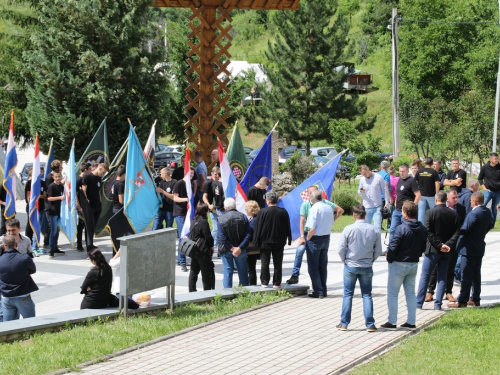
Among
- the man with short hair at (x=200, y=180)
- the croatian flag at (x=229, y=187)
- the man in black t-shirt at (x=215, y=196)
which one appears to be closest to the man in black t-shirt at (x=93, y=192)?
the man with short hair at (x=200, y=180)

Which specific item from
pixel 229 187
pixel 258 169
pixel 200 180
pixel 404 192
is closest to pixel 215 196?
pixel 229 187

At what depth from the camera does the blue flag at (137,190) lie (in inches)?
569

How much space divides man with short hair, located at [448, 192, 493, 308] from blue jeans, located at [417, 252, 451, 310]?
289 mm

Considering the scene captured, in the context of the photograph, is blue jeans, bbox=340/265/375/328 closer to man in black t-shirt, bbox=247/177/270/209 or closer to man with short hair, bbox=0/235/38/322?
man with short hair, bbox=0/235/38/322

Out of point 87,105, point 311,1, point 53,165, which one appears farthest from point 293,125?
point 53,165

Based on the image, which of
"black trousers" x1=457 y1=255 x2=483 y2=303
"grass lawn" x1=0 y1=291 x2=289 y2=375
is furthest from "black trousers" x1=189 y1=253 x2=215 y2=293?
"black trousers" x1=457 y1=255 x2=483 y2=303

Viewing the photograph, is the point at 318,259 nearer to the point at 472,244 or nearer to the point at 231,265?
the point at 231,265

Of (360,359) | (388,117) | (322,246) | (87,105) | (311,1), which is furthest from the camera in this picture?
(388,117)

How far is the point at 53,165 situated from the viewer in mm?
16688

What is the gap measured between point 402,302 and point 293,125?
104ft

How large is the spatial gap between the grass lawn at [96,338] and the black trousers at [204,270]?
747 millimetres

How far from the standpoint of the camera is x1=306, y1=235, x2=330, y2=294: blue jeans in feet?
39.3

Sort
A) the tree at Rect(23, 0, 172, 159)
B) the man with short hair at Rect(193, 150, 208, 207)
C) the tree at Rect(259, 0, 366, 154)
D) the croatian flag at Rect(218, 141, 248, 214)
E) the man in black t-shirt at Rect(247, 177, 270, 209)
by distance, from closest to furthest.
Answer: the croatian flag at Rect(218, 141, 248, 214) → the man in black t-shirt at Rect(247, 177, 270, 209) → the man with short hair at Rect(193, 150, 208, 207) → the tree at Rect(23, 0, 172, 159) → the tree at Rect(259, 0, 366, 154)

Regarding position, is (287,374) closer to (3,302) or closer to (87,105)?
(3,302)
